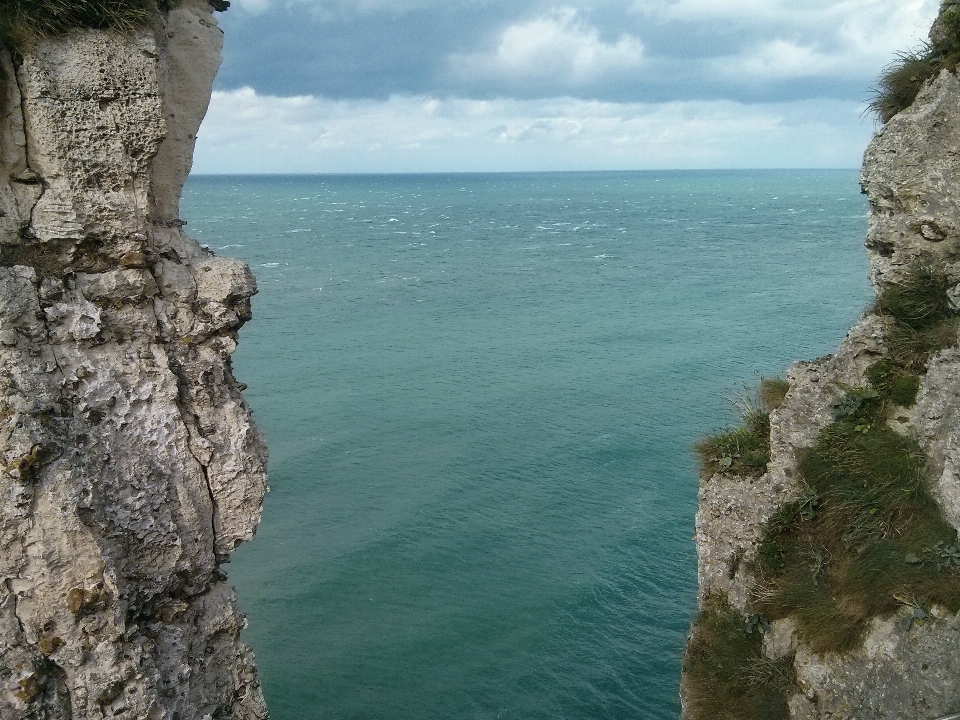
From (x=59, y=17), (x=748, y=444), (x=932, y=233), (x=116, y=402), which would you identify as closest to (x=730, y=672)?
(x=748, y=444)

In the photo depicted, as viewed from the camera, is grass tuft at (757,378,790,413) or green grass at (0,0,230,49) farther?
Result: grass tuft at (757,378,790,413)

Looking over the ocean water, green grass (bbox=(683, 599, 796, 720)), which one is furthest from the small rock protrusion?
the ocean water

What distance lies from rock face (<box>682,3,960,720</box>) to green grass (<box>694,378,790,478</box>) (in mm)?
190

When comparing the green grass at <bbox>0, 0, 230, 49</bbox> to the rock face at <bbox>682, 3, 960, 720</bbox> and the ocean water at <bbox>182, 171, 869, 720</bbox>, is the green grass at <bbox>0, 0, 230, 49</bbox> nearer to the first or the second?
the rock face at <bbox>682, 3, 960, 720</bbox>

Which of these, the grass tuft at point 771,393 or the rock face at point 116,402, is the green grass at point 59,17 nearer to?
the rock face at point 116,402

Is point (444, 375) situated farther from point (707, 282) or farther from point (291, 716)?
point (707, 282)

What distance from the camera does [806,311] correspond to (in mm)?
42125

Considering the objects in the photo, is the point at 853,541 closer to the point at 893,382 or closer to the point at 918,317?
the point at 893,382

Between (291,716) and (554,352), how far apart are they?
22.4 metres

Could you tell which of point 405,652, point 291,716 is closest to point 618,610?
point 405,652

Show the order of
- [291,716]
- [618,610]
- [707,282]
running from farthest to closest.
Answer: [707,282], [618,610], [291,716]

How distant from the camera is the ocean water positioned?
53.3 feet

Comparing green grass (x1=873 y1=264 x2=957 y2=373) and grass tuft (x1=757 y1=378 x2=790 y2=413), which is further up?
green grass (x1=873 y1=264 x2=957 y2=373)

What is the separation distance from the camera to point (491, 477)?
2339 cm
